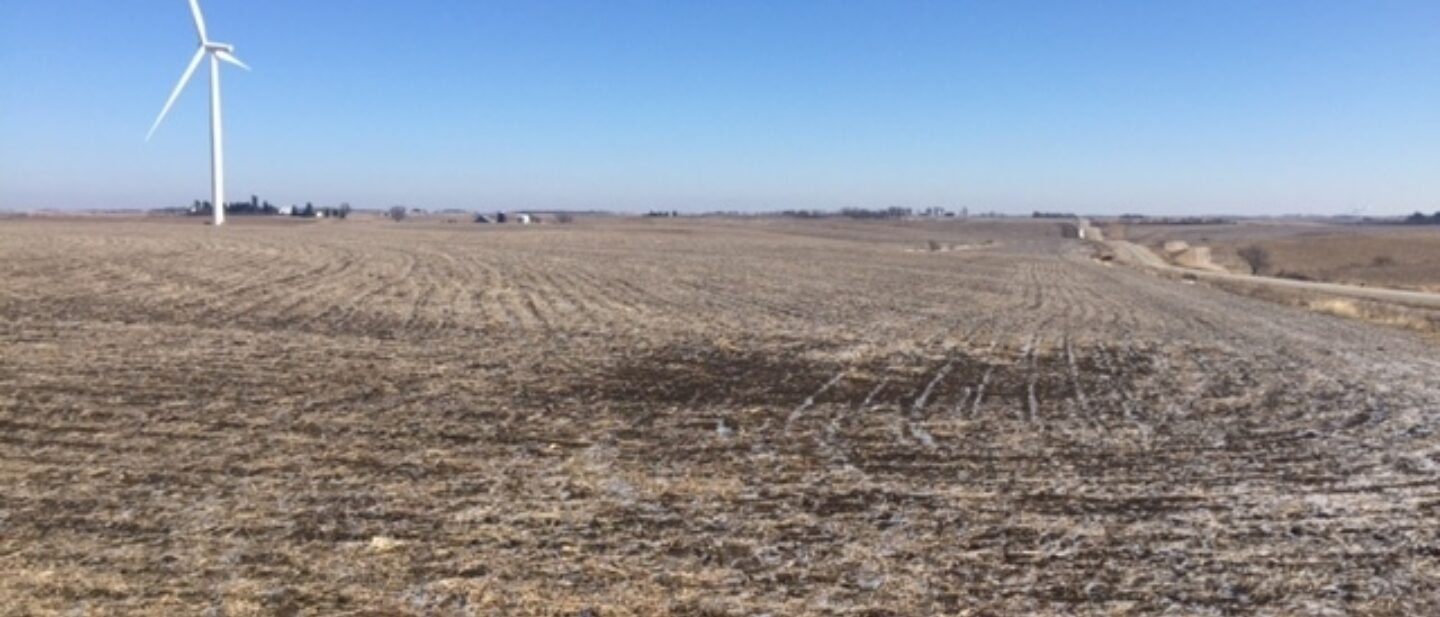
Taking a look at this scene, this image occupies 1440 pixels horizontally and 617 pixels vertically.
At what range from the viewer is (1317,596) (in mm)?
6855

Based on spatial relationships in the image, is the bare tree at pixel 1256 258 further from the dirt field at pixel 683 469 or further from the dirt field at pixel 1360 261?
the dirt field at pixel 683 469

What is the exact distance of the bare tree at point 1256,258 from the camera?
9781cm

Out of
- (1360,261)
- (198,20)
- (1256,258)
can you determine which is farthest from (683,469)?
(1256,258)

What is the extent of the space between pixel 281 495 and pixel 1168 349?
1821 cm

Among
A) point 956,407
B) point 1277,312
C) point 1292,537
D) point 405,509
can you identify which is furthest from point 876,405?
point 1277,312

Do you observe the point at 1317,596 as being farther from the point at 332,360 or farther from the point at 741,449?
the point at 332,360

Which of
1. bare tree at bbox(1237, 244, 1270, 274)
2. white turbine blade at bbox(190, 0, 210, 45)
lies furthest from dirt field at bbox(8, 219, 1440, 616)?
bare tree at bbox(1237, 244, 1270, 274)

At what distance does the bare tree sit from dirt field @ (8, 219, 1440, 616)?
8217cm

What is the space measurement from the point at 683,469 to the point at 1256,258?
113m

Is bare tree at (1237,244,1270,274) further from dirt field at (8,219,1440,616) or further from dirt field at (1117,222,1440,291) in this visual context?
dirt field at (8,219,1440,616)

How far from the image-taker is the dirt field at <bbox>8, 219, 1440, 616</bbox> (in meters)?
6.77

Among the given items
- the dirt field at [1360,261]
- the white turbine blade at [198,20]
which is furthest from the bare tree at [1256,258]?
the white turbine blade at [198,20]

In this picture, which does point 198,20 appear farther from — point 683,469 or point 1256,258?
point 1256,258

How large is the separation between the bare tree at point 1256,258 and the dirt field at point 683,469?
82166mm
